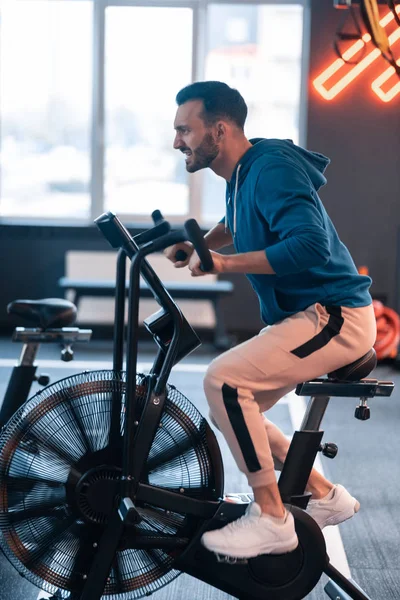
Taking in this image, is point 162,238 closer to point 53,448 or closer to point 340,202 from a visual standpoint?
point 53,448

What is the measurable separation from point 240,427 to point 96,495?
392 mm

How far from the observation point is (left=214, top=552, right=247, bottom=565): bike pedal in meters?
2.00

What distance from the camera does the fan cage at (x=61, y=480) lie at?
201cm

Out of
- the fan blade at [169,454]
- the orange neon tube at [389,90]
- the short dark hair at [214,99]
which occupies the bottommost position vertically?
the fan blade at [169,454]

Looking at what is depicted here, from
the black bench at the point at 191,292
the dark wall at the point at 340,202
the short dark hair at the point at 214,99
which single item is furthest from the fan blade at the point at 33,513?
the dark wall at the point at 340,202

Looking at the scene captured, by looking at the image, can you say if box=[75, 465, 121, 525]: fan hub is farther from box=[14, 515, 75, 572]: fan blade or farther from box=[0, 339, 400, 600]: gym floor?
box=[0, 339, 400, 600]: gym floor

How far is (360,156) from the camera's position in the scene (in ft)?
20.6

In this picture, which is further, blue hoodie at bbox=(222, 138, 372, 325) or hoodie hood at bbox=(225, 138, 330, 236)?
hoodie hood at bbox=(225, 138, 330, 236)

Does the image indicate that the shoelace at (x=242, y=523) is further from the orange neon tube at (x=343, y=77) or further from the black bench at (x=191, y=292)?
the orange neon tube at (x=343, y=77)

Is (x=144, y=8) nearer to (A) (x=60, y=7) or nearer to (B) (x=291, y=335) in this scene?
(A) (x=60, y=7)

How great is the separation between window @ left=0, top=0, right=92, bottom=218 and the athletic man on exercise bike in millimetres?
4726

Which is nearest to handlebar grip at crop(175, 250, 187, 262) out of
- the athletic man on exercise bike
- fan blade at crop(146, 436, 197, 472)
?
the athletic man on exercise bike

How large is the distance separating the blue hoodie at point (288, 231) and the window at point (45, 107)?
15.4ft

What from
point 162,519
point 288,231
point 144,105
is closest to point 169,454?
point 162,519
